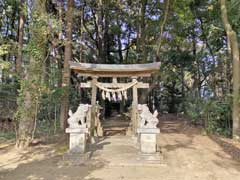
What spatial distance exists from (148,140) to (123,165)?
3.07 ft

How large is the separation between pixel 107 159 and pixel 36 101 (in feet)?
9.01

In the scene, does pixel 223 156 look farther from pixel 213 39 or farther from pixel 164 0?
pixel 213 39

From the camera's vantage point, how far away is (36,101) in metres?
8.43

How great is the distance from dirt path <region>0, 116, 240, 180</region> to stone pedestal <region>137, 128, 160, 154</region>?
0.41 m

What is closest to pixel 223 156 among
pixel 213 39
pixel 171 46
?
pixel 213 39

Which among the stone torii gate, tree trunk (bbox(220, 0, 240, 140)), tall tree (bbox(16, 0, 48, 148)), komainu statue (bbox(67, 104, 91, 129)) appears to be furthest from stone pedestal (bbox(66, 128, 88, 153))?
tree trunk (bbox(220, 0, 240, 140))

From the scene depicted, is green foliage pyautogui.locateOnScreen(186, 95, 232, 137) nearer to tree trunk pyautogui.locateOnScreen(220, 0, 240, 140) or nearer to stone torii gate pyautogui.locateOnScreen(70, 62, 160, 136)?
tree trunk pyautogui.locateOnScreen(220, 0, 240, 140)

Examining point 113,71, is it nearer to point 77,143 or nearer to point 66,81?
point 66,81

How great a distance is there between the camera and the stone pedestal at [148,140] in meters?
7.25

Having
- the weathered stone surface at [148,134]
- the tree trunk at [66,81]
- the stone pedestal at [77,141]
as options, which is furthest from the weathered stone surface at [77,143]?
the tree trunk at [66,81]

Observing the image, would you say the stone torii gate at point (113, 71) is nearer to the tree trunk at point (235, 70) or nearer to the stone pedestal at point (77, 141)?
the stone pedestal at point (77, 141)

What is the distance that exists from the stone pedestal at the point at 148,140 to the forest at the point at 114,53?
10.1ft

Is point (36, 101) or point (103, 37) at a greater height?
point (103, 37)

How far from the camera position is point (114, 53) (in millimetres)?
20703
